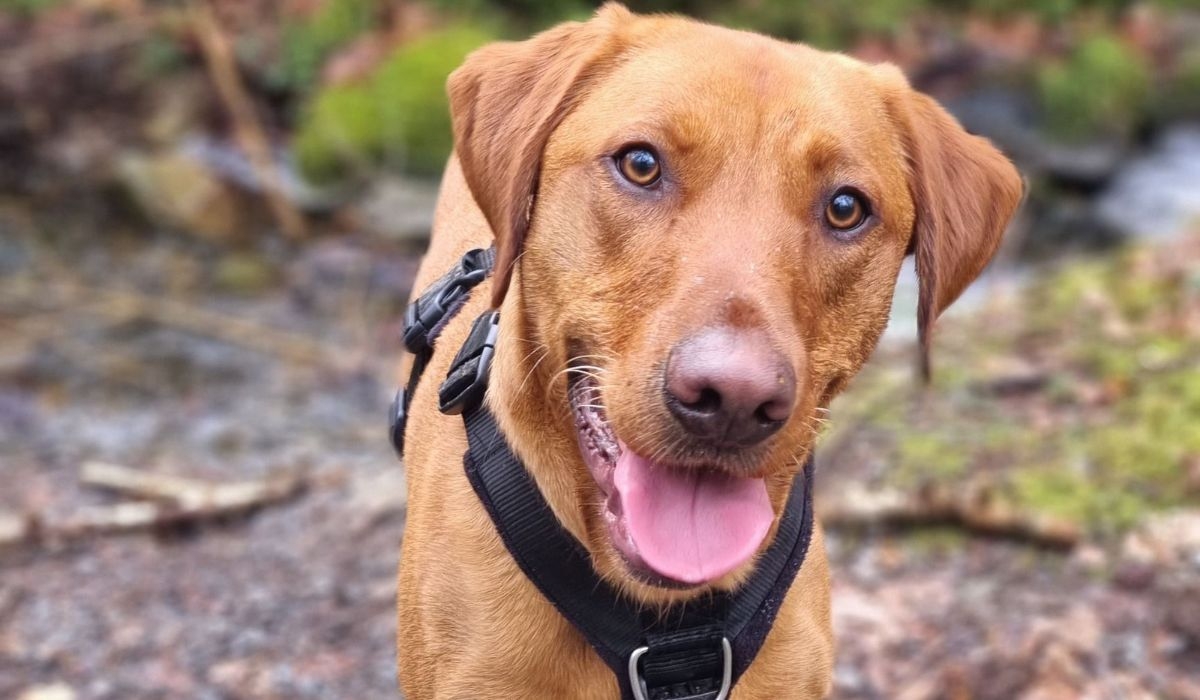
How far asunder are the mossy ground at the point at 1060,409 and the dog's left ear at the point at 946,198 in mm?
2474

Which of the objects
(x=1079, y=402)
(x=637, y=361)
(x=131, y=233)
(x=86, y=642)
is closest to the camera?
(x=637, y=361)

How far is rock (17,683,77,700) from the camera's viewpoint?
4.72 meters

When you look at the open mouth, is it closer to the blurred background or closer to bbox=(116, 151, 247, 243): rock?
the blurred background

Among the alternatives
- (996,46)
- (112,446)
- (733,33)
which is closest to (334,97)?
(112,446)

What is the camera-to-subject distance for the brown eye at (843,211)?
2.83 metres

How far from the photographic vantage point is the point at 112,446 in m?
7.91

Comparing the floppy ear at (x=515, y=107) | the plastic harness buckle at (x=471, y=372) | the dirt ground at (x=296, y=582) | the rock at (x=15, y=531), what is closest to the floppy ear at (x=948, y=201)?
the floppy ear at (x=515, y=107)

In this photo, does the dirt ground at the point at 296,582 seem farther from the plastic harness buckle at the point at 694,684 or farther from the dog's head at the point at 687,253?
the dog's head at the point at 687,253

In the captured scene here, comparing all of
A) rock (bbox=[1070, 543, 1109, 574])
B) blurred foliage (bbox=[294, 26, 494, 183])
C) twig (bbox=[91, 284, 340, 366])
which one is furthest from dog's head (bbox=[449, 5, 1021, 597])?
blurred foliage (bbox=[294, 26, 494, 183])

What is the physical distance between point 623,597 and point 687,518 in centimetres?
27

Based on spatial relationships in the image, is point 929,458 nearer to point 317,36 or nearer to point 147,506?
point 147,506

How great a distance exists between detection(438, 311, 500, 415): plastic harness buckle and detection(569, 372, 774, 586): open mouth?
0.32 m

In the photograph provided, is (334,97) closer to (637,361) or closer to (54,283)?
(54,283)

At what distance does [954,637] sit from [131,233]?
29.2 feet
